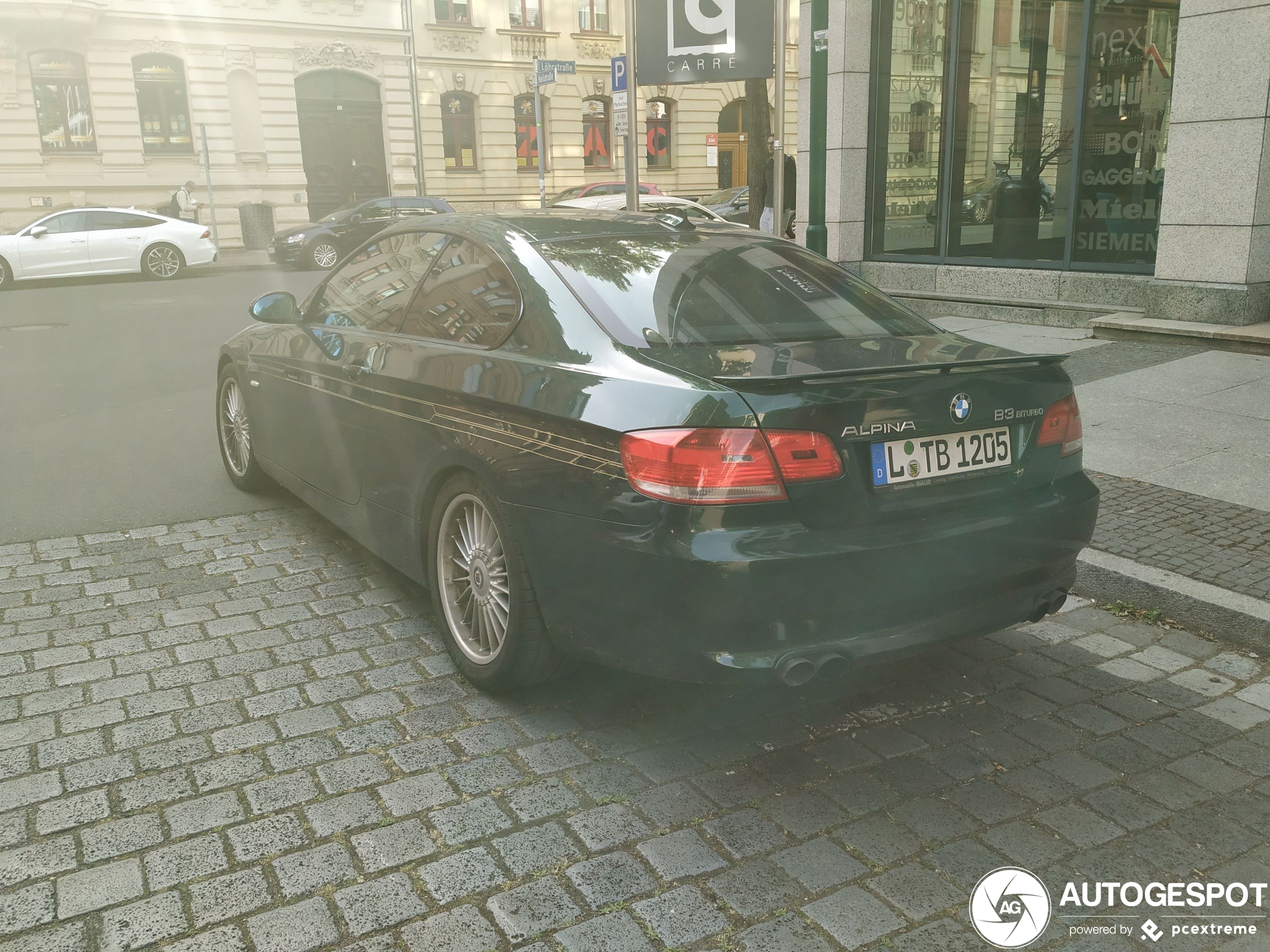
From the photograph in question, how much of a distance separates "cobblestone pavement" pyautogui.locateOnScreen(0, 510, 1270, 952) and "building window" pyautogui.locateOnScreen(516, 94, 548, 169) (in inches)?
1427

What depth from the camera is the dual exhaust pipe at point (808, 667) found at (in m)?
3.12

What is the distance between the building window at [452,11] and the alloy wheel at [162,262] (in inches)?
714

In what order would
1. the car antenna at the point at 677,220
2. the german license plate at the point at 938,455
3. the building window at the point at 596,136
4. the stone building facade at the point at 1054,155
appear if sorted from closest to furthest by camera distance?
the german license plate at the point at 938,455 → the car antenna at the point at 677,220 → the stone building facade at the point at 1054,155 → the building window at the point at 596,136

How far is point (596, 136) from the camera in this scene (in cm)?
4059

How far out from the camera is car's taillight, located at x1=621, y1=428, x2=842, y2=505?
3078 millimetres

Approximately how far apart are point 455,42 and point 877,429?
3710cm

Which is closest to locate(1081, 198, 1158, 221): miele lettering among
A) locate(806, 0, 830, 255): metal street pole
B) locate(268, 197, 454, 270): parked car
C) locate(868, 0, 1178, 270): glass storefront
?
locate(868, 0, 1178, 270): glass storefront

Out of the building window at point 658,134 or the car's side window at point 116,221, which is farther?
the building window at point 658,134

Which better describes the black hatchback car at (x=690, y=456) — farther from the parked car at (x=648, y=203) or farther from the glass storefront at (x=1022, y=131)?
the parked car at (x=648, y=203)

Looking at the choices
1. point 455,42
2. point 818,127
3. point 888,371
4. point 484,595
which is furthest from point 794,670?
point 455,42

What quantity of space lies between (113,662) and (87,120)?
31.7 m

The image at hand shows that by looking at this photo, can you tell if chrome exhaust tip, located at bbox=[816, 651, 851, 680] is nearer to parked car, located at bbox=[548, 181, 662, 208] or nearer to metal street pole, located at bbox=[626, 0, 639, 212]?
metal street pole, located at bbox=[626, 0, 639, 212]

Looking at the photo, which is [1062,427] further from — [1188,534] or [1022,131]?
[1022,131]

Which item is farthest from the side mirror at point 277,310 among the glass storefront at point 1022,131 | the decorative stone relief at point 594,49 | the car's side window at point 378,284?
the decorative stone relief at point 594,49
